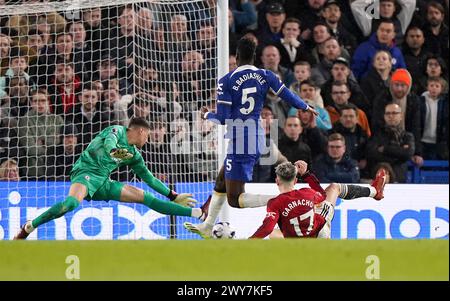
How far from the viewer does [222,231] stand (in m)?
11.7

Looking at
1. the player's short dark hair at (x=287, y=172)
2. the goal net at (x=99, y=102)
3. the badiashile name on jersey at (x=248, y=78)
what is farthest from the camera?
the goal net at (x=99, y=102)

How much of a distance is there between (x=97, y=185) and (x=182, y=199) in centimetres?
92

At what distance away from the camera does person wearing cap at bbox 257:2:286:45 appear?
15.6m

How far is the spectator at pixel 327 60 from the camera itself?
1552 cm

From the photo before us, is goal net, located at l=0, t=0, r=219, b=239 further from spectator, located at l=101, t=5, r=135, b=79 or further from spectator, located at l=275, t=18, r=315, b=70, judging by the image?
spectator, located at l=275, t=18, r=315, b=70

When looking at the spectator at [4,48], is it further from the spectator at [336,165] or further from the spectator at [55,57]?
the spectator at [336,165]

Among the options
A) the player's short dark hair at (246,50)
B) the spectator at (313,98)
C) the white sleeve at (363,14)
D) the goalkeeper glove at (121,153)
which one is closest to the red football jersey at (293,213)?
the player's short dark hair at (246,50)

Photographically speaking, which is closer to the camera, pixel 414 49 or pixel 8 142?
pixel 8 142

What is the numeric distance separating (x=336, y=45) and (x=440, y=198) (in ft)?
8.42

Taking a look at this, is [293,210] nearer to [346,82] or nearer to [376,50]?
[346,82]

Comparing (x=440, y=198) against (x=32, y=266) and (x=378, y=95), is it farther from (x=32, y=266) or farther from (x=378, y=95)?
(x=32, y=266)

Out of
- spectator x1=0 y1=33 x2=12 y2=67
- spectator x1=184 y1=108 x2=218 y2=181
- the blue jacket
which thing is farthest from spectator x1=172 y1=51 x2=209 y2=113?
the blue jacket

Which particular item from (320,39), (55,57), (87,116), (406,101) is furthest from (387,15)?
(55,57)

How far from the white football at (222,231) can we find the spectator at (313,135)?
3.04m
